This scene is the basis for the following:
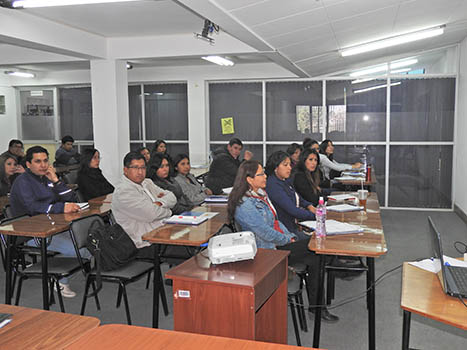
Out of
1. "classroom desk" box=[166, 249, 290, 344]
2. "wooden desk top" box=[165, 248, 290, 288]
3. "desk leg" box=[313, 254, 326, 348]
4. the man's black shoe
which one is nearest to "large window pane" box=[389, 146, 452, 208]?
the man's black shoe

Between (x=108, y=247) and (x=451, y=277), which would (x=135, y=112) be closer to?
(x=108, y=247)

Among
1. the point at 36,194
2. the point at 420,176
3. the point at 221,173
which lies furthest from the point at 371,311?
the point at 420,176

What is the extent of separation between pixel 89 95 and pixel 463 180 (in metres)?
7.62

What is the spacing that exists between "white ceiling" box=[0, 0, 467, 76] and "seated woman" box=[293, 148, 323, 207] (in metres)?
1.28

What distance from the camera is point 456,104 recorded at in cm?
812

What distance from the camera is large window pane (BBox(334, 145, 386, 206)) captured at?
8.57 m

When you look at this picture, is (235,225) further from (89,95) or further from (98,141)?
(89,95)

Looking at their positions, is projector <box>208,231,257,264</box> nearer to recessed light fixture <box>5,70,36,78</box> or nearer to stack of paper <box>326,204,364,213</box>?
stack of paper <box>326,204,364,213</box>

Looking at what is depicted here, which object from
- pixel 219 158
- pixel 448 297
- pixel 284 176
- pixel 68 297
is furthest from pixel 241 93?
pixel 448 297

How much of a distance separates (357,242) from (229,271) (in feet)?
3.46

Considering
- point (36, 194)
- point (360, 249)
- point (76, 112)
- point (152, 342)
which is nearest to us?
point (152, 342)

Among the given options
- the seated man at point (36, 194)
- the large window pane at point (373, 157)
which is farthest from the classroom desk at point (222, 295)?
the large window pane at point (373, 157)

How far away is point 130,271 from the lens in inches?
132

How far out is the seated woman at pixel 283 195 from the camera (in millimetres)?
3928
